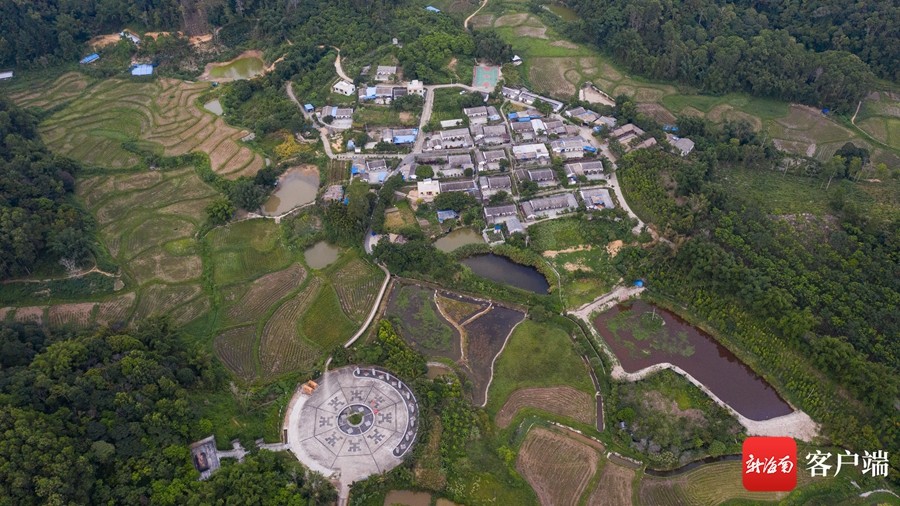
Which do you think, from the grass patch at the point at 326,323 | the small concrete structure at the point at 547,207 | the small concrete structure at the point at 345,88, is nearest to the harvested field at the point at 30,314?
the grass patch at the point at 326,323

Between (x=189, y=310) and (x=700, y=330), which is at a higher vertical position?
(x=700, y=330)

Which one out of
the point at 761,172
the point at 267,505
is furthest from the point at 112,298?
the point at 761,172

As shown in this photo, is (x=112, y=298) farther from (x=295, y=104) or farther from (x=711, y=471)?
(x=711, y=471)

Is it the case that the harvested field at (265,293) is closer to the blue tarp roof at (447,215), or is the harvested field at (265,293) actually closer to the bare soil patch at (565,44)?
the blue tarp roof at (447,215)

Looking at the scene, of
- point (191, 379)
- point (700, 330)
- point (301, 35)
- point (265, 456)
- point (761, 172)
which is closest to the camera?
point (265, 456)

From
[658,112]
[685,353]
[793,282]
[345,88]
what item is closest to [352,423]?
[685,353]
